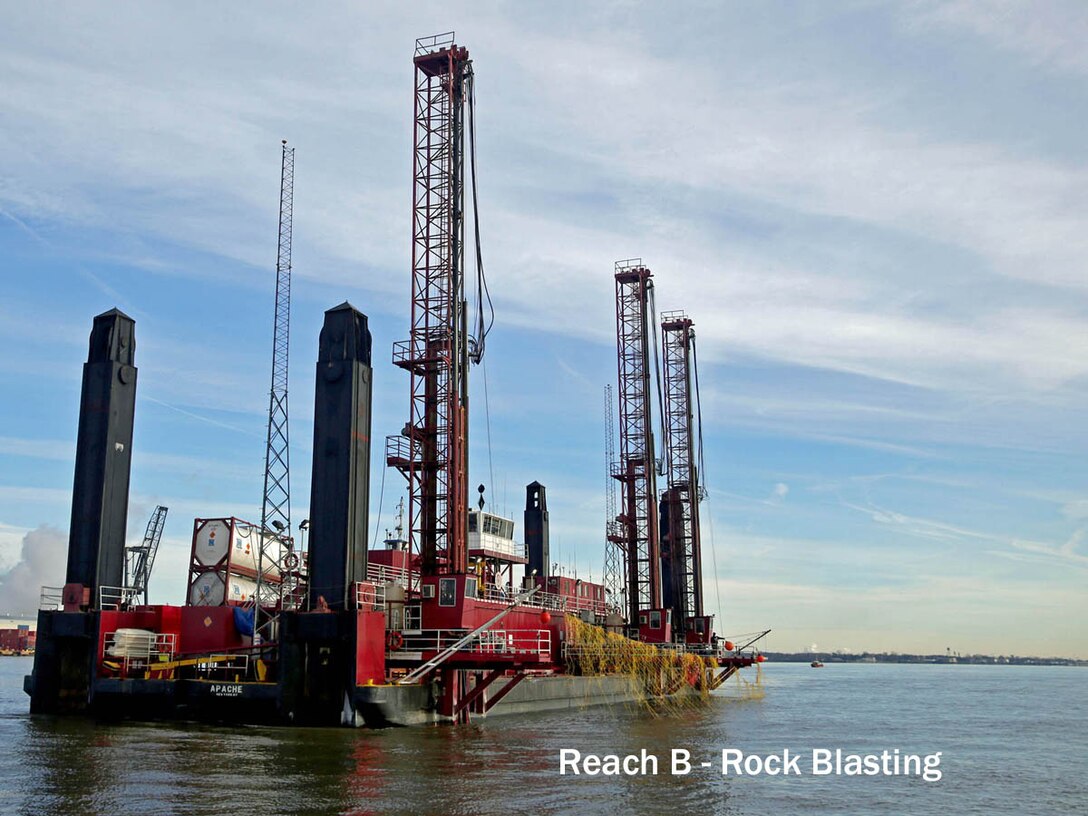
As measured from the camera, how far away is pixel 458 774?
27984 mm

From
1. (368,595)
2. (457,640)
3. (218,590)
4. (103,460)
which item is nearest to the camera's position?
(368,595)

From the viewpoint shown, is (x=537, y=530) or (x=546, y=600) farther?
(x=537, y=530)

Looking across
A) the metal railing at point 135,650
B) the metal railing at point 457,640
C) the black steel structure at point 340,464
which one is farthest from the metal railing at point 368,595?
the metal railing at point 135,650

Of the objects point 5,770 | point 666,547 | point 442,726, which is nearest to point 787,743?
point 442,726

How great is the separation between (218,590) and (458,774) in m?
27.4

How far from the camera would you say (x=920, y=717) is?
62688mm

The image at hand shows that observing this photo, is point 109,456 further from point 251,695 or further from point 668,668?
point 668,668

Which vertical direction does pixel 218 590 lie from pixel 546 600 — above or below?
above

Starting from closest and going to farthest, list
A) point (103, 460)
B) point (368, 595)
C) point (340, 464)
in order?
point (340, 464) → point (368, 595) → point (103, 460)

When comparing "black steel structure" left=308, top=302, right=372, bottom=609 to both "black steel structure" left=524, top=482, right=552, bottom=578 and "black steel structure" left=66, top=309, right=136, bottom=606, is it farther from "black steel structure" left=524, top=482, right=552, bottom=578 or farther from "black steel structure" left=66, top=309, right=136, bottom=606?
"black steel structure" left=524, top=482, right=552, bottom=578

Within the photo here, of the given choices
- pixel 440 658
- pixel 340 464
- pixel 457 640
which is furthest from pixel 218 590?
pixel 440 658

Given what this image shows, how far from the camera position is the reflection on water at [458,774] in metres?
24.0

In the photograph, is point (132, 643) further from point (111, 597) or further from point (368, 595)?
point (368, 595)

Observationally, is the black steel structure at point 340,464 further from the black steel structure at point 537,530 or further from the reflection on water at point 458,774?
the black steel structure at point 537,530
